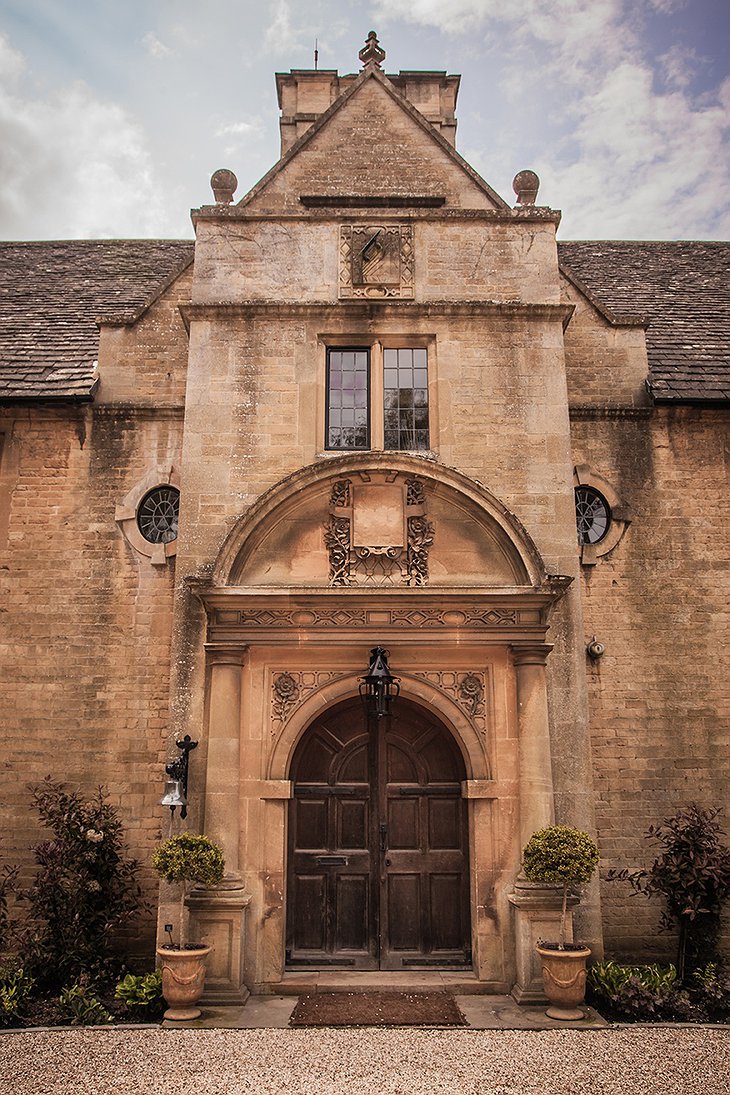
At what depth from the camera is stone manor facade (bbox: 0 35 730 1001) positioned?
31.6 feet

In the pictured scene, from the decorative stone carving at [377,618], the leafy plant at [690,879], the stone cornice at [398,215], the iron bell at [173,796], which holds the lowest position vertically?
the leafy plant at [690,879]

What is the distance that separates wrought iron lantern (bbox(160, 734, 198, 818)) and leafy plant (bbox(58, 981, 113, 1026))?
199 cm

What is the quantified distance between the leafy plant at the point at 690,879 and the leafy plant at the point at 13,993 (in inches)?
276

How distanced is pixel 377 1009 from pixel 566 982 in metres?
1.95

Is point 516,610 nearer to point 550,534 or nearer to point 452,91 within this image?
point 550,534

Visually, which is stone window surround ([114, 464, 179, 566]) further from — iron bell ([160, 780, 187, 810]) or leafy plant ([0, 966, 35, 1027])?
leafy plant ([0, 966, 35, 1027])

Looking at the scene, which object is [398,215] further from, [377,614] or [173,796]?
[173,796]

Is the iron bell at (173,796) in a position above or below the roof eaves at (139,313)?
below

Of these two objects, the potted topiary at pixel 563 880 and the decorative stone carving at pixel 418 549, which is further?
the decorative stone carving at pixel 418 549

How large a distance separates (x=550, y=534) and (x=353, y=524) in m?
2.50

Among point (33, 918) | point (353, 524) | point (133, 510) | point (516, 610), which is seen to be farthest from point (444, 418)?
point (33, 918)

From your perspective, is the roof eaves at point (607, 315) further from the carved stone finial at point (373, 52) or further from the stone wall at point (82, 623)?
the stone wall at point (82, 623)

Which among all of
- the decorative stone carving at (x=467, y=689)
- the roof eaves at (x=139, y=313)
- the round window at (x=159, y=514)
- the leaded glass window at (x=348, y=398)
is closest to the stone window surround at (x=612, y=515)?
the decorative stone carving at (x=467, y=689)

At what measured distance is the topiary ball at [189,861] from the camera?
27.9 feet
